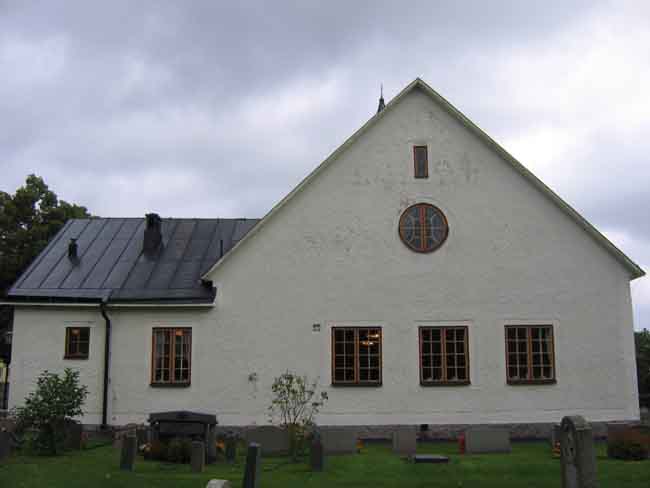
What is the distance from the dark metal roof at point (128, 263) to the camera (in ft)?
71.7

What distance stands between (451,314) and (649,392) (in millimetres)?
15259

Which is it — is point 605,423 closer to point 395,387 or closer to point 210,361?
point 395,387

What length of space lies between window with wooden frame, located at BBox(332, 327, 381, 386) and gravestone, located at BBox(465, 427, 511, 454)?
3.63 m

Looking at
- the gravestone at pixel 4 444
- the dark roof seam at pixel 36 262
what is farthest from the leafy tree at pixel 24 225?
the gravestone at pixel 4 444

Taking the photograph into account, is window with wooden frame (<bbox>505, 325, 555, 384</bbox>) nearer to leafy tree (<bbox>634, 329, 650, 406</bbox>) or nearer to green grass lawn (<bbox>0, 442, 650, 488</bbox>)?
green grass lawn (<bbox>0, 442, 650, 488</bbox>)

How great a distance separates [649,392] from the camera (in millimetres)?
31031

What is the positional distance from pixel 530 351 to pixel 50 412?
13705 millimetres

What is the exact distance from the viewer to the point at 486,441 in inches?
717

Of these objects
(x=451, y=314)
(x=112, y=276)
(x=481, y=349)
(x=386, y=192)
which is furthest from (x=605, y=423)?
(x=112, y=276)

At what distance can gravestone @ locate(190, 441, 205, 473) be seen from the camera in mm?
15695

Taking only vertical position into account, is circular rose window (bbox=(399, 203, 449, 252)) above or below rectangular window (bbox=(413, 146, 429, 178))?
below

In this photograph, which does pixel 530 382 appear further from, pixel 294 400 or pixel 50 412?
pixel 50 412

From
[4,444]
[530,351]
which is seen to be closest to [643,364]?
[530,351]

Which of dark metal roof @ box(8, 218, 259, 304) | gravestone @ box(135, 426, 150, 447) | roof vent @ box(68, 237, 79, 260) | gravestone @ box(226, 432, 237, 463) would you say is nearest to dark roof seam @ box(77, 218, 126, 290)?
dark metal roof @ box(8, 218, 259, 304)
